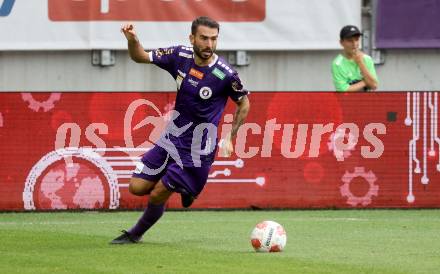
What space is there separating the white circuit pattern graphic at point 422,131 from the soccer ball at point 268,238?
5.37 metres

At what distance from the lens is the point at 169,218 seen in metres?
14.8

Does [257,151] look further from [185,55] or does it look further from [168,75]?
[185,55]

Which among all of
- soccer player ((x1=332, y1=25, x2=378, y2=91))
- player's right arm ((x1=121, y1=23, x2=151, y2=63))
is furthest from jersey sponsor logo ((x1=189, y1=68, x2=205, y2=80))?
soccer player ((x1=332, y1=25, x2=378, y2=91))

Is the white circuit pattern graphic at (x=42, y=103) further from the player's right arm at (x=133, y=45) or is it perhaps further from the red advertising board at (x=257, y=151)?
the player's right arm at (x=133, y=45)

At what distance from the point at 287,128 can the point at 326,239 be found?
3791mm

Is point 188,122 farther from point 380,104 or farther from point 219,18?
point 219,18

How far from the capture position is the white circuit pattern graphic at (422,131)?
52.6ft

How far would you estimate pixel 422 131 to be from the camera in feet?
52.7

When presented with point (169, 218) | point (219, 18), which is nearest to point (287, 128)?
point (169, 218)

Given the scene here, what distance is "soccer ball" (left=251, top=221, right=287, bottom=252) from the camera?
11.0 meters

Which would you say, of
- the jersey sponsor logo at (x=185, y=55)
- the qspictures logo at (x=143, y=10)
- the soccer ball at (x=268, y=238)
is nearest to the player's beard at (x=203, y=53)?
the jersey sponsor logo at (x=185, y=55)

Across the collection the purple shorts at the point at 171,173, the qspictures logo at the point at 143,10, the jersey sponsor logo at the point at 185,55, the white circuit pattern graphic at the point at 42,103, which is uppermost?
the qspictures logo at the point at 143,10

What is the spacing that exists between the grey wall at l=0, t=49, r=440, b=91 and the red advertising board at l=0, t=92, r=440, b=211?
3.21m

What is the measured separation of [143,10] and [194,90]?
284 inches
